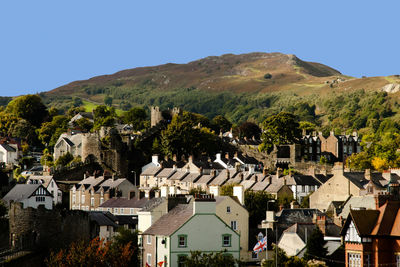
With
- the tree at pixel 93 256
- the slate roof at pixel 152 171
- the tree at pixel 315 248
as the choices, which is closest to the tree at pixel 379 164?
the slate roof at pixel 152 171

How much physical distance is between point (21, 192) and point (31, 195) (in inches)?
54.6

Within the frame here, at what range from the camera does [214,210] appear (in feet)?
176

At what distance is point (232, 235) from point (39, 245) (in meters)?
13.9

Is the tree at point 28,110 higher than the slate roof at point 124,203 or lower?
higher

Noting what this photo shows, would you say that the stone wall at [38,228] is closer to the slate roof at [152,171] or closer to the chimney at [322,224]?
the chimney at [322,224]

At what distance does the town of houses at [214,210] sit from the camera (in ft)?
150

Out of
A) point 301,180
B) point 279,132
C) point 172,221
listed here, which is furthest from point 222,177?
point 172,221

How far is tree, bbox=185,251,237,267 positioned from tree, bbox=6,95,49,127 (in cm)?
11936

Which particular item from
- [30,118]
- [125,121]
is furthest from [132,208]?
[125,121]

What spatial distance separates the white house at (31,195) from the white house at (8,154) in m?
38.8

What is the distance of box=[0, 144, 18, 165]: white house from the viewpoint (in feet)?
422

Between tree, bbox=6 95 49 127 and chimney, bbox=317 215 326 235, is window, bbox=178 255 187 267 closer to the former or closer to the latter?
chimney, bbox=317 215 326 235

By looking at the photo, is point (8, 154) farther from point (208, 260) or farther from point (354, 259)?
point (354, 259)

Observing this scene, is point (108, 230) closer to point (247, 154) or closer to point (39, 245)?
point (39, 245)
